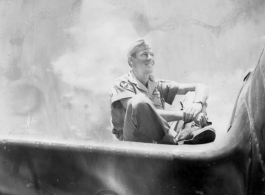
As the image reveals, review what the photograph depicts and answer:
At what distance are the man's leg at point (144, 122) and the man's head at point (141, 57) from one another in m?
0.99

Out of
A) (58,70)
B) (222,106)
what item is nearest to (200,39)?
(222,106)

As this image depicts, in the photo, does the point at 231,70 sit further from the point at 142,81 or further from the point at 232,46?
the point at 142,81

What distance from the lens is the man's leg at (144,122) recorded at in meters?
4.28

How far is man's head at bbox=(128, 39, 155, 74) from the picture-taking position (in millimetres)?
5285

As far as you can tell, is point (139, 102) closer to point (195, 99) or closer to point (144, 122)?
point (144, 122)

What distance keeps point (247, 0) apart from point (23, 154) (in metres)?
5.35

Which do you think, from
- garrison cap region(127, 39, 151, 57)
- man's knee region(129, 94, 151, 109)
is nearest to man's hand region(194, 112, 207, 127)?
man's knee region(129, 94, 151, 109)

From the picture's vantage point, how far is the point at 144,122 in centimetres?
431

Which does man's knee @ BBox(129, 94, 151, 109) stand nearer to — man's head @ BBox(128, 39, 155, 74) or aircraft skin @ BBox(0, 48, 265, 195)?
aircraft skin @ BBox(0, 48, 265, 195)

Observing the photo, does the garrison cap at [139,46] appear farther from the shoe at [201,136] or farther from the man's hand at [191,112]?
the shoe at [201,136]

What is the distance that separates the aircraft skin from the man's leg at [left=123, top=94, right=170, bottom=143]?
1.53 ft

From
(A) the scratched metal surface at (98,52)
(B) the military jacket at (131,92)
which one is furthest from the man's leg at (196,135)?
(A) the scratched metal surface at (98,52)

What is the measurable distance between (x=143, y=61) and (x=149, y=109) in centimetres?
115

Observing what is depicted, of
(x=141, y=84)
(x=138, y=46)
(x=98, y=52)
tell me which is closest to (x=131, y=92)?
Answer: (x=141, y=84)
